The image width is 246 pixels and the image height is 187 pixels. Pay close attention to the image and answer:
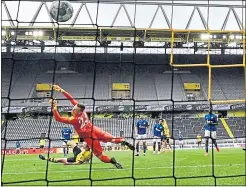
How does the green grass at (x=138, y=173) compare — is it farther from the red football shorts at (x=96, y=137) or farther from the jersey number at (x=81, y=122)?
the jersey number at (x=81, y=122)

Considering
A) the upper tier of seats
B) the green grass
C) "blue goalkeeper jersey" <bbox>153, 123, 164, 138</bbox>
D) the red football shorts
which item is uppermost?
the upper tier of seats

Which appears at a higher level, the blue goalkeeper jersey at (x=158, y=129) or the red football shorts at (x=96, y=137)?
the blue goalkeeper jersey at (x=158, y=129)

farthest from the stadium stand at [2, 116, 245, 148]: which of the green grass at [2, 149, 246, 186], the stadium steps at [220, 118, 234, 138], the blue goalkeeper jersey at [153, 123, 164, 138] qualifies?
the green grass at [2, 149, 246, 186]

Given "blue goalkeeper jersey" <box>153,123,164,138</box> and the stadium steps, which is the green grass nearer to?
"blue goalkeeper jersey" <box>153,123,164,138</box>

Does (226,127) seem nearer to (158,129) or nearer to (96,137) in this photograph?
(158,129)

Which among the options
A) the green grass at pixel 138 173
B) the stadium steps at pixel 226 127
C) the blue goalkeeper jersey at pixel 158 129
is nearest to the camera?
the green grass at pixel 138 173

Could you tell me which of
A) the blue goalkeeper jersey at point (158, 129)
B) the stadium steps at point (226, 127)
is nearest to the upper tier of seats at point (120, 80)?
the stadium steps at point (226, 127)

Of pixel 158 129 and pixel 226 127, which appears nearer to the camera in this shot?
pixel 158 129

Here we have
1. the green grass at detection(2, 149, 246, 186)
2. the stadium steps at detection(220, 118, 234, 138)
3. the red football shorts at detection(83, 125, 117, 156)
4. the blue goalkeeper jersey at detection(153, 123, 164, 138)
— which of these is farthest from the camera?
the stadium steps at detection(220, 118, 234, 138)

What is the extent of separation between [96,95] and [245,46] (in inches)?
271

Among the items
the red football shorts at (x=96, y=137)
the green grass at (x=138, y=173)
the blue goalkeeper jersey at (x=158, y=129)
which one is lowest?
the green grass at (x=138, y=173)

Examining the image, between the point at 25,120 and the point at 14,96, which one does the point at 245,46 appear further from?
the point at 14,96

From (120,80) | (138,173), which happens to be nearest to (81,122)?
(138,173)

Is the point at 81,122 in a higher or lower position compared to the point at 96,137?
higher
